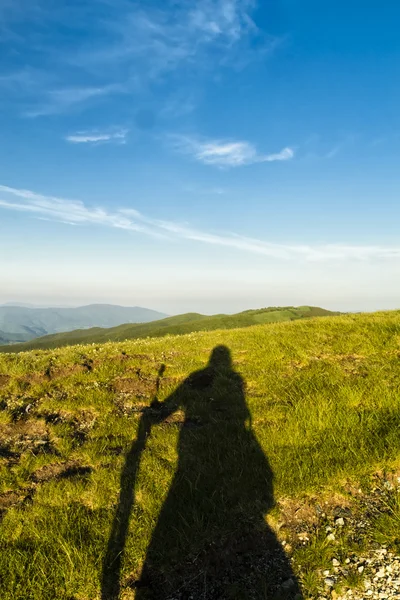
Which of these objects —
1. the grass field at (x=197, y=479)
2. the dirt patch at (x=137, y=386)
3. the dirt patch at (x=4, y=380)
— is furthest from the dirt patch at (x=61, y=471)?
the dirt patch at (x=4, y=380)

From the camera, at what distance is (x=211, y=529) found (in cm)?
621

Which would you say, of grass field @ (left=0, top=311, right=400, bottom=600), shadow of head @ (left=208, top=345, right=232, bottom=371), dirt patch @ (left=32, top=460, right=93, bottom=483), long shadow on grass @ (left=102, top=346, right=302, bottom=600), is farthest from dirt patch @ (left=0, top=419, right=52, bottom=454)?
shadow of head @ (left=208, top=345, right=232, bottom=371)

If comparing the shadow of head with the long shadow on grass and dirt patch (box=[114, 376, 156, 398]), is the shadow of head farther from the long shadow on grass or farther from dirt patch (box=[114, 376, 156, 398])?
the long shadow on grass

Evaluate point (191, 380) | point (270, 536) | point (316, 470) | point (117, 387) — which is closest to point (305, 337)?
point (191, 380)

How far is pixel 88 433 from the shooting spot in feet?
33.3

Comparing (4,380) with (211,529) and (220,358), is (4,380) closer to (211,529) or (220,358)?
(220,358)

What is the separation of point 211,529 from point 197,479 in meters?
1.25

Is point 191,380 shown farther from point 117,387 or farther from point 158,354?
point 158,354

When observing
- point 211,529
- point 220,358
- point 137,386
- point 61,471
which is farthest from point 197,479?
point 220,358

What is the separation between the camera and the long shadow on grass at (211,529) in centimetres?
527

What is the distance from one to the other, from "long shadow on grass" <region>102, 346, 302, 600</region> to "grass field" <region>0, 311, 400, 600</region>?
0.08 ft

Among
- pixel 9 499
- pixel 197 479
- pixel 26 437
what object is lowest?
pixel 9 499

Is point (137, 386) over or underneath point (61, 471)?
over

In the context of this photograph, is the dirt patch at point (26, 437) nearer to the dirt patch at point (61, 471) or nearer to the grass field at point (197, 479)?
the grass field at point (197, 479)
